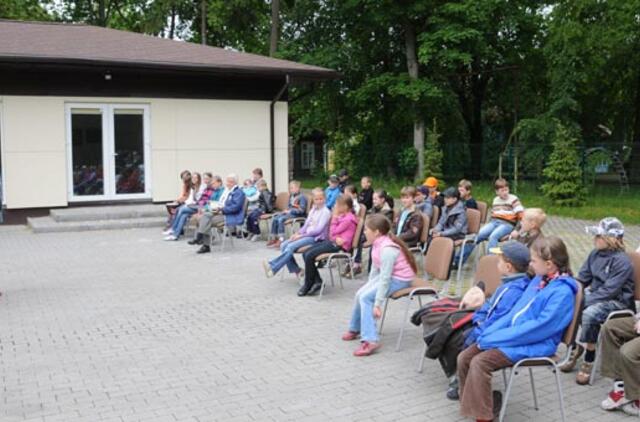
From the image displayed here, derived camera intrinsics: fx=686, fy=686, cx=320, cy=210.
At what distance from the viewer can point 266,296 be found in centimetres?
858

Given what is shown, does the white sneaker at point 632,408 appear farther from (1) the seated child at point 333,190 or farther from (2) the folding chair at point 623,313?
(1) the seated child at point 333,190

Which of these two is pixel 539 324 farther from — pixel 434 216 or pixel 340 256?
pixel 434 216

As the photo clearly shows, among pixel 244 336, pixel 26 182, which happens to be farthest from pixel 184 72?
pixel 244 336

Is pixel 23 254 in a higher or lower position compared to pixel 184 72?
lower

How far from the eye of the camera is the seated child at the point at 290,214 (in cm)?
1268

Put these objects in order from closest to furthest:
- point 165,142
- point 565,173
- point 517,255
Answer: point 517,255 → point 165,142 → point 565,173

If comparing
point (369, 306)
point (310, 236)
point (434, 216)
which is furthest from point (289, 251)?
point (369, 306)

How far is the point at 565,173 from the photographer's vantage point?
61.3ft

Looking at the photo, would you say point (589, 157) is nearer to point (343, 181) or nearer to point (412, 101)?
point (412, 101)

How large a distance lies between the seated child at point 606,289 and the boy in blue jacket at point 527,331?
105 cm

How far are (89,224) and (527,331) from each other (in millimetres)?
11745

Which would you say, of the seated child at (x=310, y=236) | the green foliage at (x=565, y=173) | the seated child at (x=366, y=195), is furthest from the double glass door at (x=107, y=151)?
the green foliage at (x=565, y=173)

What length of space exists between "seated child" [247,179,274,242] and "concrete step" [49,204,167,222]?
10.1 ft

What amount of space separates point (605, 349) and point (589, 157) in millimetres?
18248
